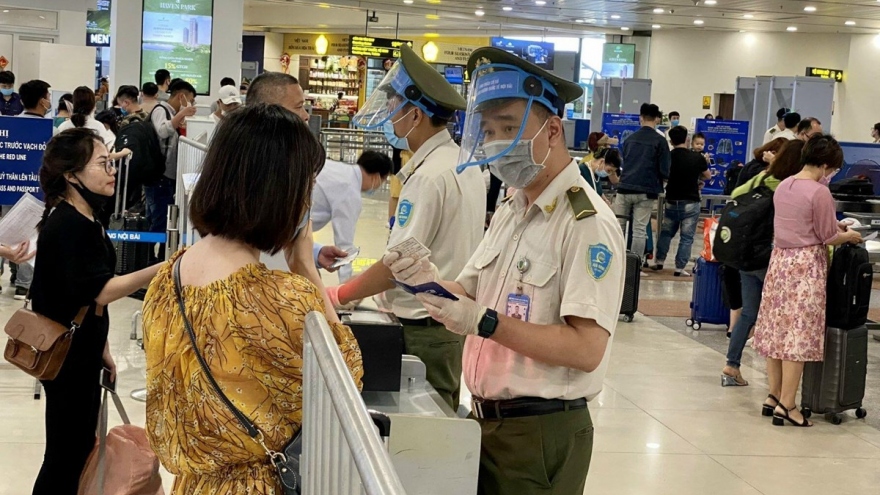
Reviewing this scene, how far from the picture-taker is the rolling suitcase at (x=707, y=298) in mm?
8547

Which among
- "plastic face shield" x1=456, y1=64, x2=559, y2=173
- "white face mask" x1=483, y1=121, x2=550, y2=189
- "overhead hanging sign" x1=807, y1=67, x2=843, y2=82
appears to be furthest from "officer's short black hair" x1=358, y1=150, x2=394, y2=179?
"overhead hanging sign" x1=807, y1=67, x2=843, y2=82

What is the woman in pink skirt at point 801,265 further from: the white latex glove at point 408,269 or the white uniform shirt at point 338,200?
the white latex glove at point 408,269

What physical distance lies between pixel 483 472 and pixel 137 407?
12.3 ft

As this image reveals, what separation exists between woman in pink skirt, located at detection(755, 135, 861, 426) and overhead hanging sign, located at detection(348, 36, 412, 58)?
2376 cm

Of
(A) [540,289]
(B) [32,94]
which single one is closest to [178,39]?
(B) [32,94]

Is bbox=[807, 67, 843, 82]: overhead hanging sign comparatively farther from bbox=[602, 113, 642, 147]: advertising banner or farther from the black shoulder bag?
the black shoulder bag

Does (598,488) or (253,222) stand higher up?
(253,222)

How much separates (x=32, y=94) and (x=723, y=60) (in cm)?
2431

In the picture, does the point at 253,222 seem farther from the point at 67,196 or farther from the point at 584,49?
the point at 584,49

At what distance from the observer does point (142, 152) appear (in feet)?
26.9

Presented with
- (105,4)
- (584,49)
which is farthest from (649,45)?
(105,4)

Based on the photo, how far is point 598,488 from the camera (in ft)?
15.9

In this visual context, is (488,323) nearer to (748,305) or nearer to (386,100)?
(386,100)

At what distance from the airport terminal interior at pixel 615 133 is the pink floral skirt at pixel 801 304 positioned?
0.96 feet
